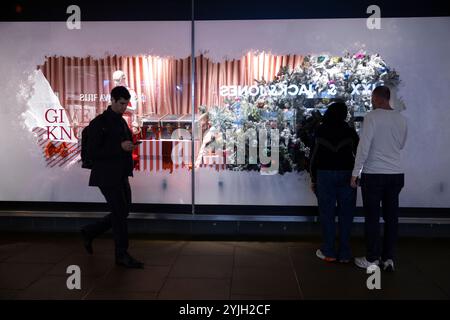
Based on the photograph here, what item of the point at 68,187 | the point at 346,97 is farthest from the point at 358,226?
the point at 68,187

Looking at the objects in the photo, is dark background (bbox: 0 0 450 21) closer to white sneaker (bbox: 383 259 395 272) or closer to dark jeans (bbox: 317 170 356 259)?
dark jeans (bbox: 317 170 356 259)

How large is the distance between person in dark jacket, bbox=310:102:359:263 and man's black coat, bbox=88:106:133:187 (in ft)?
6.99

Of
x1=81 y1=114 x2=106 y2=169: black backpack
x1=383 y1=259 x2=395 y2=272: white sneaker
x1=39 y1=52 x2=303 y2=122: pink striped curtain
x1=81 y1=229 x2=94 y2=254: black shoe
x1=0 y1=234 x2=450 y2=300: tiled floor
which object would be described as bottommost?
x1=0 y1=234 x2=450 y2=300: tiled floor

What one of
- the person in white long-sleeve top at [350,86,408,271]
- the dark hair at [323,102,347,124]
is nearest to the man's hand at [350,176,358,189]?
the person in white long-sleeve top at [350,86,408,271]

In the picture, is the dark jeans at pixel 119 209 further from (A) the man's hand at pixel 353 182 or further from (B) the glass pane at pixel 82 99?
(A) the man's hand at pixel 353 182

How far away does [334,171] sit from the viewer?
4941 mm

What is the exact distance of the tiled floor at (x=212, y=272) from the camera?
13.9ft

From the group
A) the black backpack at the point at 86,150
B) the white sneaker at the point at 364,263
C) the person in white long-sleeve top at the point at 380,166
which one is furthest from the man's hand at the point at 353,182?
the black backpack at the point at 86,150

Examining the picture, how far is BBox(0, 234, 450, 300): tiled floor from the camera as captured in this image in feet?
13.9

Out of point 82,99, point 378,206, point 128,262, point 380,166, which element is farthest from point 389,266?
point 82,99

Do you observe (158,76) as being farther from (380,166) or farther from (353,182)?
(380,166)

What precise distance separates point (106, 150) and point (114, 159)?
123mm
